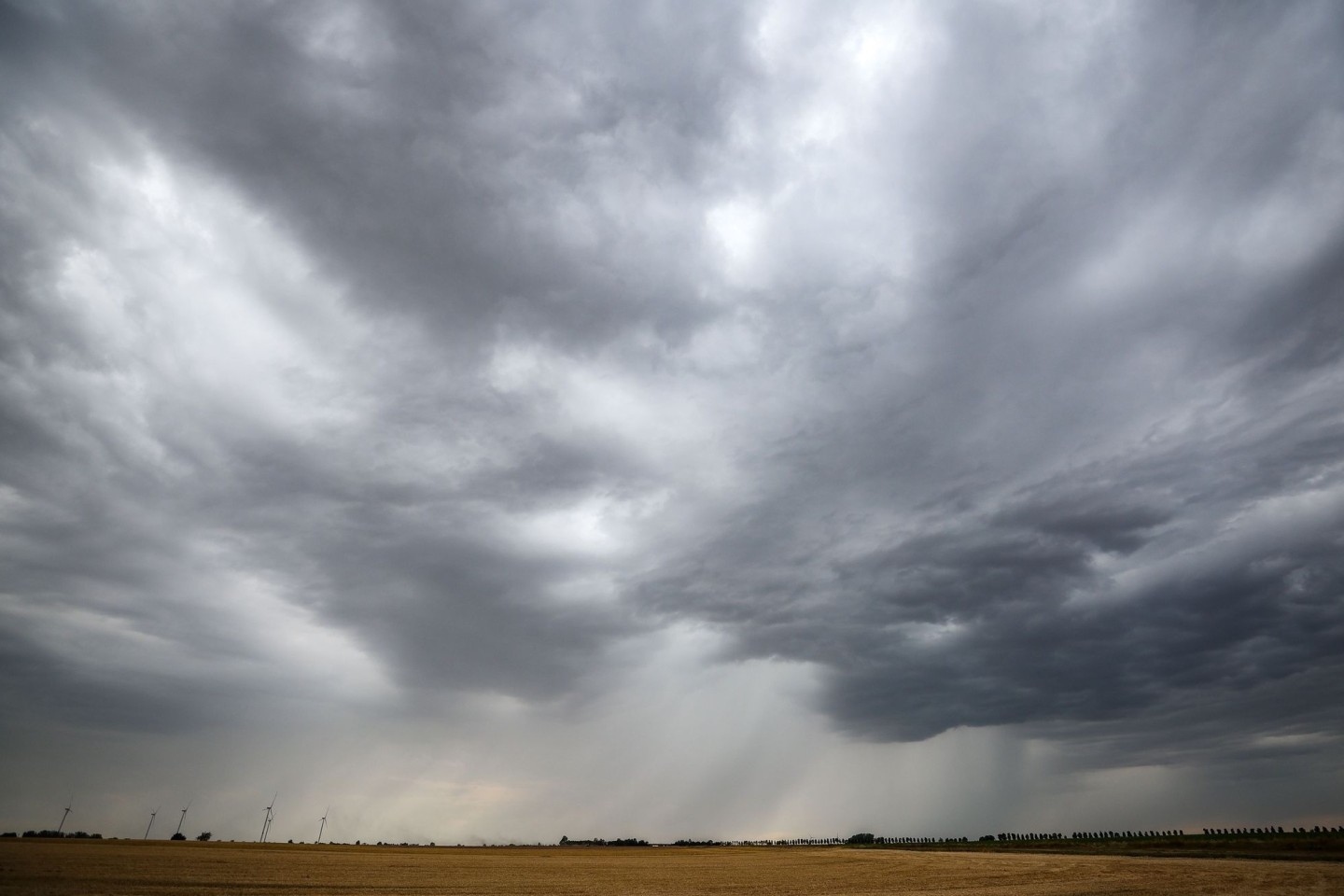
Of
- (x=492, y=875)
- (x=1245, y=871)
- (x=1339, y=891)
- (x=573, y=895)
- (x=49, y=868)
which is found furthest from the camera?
(x=492, y=875)

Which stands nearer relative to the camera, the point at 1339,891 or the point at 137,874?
the point at 1339,891

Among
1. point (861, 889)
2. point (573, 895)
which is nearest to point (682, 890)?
point (573, 895)

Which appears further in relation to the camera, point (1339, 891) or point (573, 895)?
point (573, 895)

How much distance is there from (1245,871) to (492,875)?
224 feet

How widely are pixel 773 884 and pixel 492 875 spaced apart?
3224 cm

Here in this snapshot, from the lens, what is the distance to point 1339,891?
4091 cm

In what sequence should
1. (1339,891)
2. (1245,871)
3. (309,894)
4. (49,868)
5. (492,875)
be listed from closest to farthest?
(1339,891) < (309,894) < (49,868) < (1245,871) < (492,875)

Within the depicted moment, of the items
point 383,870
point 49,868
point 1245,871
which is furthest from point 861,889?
point 49,868

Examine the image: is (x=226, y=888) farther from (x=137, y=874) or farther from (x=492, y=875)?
(x=492, y=875)

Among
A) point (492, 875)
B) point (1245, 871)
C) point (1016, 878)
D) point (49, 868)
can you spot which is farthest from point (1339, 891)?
point (49, 868)

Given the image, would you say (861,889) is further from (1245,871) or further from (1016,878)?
(1245,871)

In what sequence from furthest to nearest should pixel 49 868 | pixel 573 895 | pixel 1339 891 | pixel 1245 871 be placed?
pixel 1245 871
pixel 49 868
pixel 573 895
pixel 1339 891

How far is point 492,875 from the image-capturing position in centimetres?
7138

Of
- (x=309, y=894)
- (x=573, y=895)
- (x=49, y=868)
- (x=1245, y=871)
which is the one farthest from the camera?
(x=1245, y=871)
